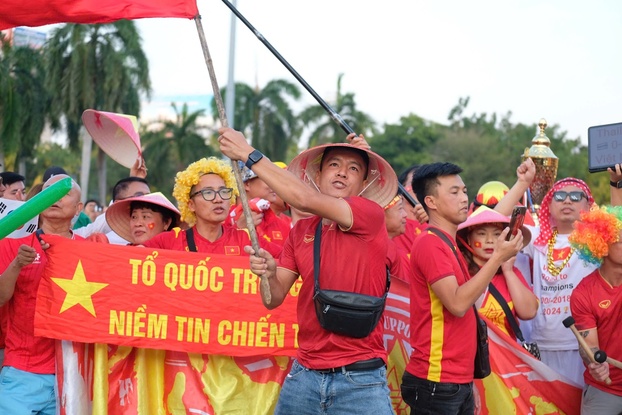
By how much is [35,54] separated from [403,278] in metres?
35.6

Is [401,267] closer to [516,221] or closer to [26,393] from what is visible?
[516,221]

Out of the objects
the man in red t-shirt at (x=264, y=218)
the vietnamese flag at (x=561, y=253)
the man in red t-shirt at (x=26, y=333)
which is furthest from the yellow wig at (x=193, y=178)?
the vietnamese flag at (x=561, y=253)

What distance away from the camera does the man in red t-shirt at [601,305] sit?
17.1 ft

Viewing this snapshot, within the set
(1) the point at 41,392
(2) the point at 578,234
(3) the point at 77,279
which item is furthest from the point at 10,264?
(2) the point at 578,234

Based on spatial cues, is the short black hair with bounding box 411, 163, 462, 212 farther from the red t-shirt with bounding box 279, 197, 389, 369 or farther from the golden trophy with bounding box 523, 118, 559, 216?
the golden trophy with bounding box 523, 118, 559, 216

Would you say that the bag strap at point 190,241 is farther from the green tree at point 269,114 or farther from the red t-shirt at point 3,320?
the green tree at point 269,114

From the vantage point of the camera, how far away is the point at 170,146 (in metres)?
44.7

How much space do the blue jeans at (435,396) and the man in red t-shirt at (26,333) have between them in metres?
2.36

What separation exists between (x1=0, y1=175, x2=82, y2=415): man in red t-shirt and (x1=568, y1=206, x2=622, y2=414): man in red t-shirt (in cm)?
332

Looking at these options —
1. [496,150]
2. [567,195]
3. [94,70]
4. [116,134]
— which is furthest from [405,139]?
[567,195]

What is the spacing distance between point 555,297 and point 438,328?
1.87 metres

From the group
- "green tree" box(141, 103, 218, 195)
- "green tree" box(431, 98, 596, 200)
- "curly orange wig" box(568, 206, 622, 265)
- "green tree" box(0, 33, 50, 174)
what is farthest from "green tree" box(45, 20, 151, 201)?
"curly orange wig" box(568, 206, 622, 265)

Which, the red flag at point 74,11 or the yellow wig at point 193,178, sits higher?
the red flag at point 74,11

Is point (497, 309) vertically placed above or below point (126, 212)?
below
